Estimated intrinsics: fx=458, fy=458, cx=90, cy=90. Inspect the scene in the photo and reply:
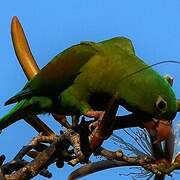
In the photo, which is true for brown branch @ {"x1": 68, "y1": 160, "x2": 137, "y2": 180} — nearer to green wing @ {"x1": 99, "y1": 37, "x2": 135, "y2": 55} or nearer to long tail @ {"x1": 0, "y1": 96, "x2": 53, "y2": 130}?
long tail @ {"x1": 0, "y1": 96, "x2": 53, "y2": 130}

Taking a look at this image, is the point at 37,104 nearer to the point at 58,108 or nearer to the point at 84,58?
the point at 58,108

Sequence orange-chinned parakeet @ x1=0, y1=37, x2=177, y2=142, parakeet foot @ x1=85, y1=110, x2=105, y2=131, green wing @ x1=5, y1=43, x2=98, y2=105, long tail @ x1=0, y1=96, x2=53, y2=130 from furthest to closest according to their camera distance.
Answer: green wing @ x1=5, y1=43, x2=98, y2=105
long tail @ x1=0, y1=96, x2=53, y2=130
orange-chinned parakeet @ x1=0, y1=37, x2=177, y2=142
parakeet foot @ x1=85, y1=110, x2=105, y2=131

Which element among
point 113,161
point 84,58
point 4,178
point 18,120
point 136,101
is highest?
point 84,58

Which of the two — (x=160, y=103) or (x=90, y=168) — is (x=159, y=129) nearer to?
(x=160, y=103)

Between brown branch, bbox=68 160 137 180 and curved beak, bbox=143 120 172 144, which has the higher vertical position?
curved beak, bbox=143 120 172 144

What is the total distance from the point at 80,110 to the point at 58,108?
0.67ft

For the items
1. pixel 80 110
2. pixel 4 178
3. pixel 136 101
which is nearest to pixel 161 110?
pixel 136 101

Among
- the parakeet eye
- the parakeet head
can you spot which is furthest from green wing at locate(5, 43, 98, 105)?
the parakeet eye

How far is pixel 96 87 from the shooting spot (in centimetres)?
218

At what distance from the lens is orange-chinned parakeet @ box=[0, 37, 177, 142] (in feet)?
6.30

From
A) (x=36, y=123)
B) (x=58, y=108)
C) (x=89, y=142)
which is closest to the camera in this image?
(x=89, y=142)

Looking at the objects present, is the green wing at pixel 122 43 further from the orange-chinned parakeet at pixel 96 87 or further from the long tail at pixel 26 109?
the long tail at pixel 26 109

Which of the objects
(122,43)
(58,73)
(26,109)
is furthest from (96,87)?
(122,43)

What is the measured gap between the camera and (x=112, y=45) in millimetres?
2461
